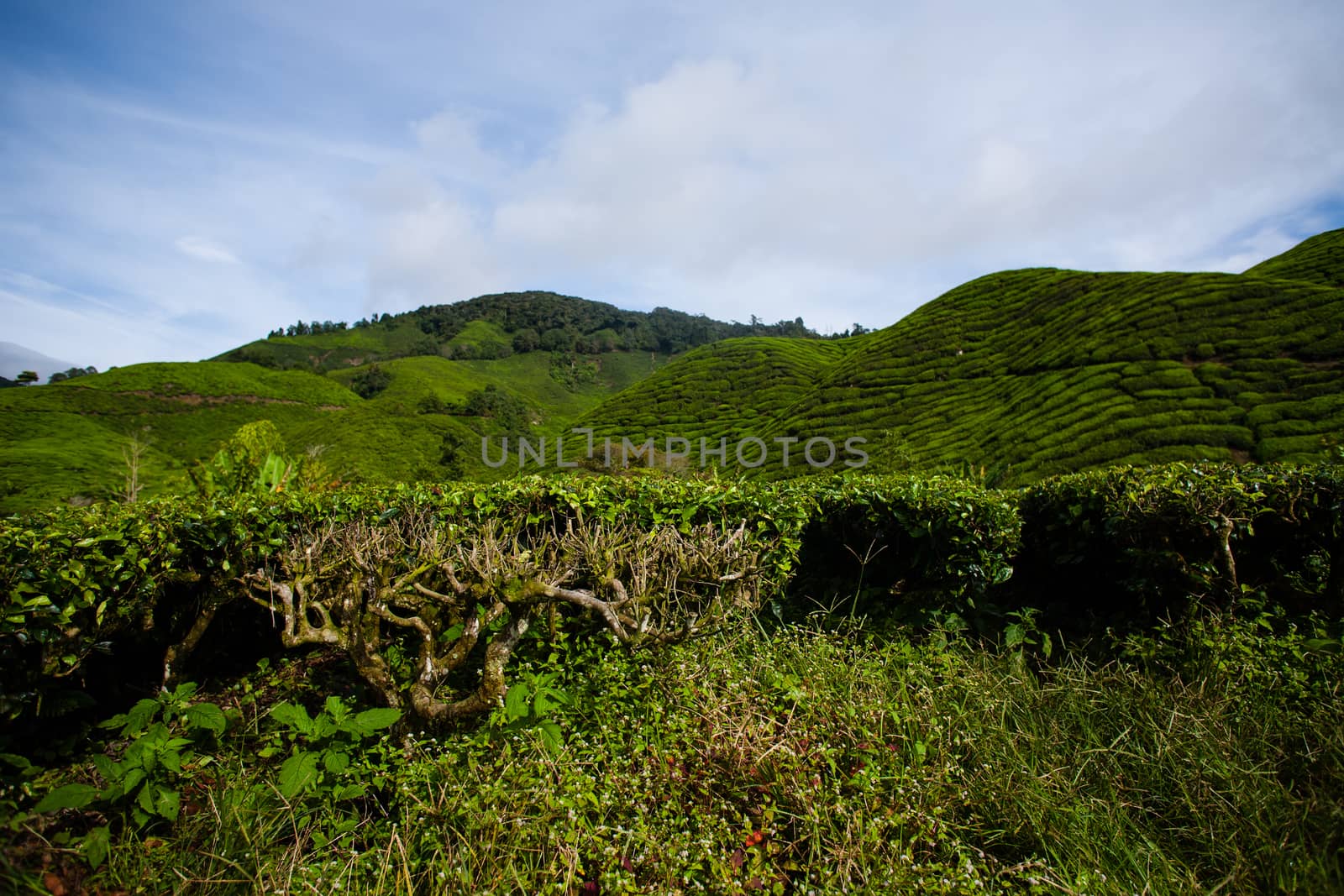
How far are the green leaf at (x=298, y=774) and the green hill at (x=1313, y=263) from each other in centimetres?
3843

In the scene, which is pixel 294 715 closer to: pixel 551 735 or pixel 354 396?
pixel 551 735

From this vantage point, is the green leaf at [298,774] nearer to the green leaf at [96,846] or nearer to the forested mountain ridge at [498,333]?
the green leaf at [96,846]

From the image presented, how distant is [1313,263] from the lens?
3081cm

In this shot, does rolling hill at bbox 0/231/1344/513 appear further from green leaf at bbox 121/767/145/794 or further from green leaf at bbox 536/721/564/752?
green leaf at bbox 536/721/564/752

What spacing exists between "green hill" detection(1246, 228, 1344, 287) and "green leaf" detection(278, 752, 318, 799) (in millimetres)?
38432

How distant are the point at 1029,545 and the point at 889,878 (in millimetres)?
4324

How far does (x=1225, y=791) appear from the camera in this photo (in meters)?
2.57

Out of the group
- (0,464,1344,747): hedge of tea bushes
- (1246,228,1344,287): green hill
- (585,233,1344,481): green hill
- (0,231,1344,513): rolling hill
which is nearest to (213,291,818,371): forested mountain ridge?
(0,231,1344,513): rolling hill

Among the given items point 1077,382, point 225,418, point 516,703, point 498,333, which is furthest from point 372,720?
point 498,333

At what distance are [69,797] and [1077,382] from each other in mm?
31524

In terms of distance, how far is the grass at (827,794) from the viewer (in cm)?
224

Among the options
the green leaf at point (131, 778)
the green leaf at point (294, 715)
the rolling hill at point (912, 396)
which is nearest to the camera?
the green leaf at point (131, 778)

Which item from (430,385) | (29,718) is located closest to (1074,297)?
(29,718)

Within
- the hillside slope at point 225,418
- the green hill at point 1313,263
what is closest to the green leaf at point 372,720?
the hillside slope at point 225,418
